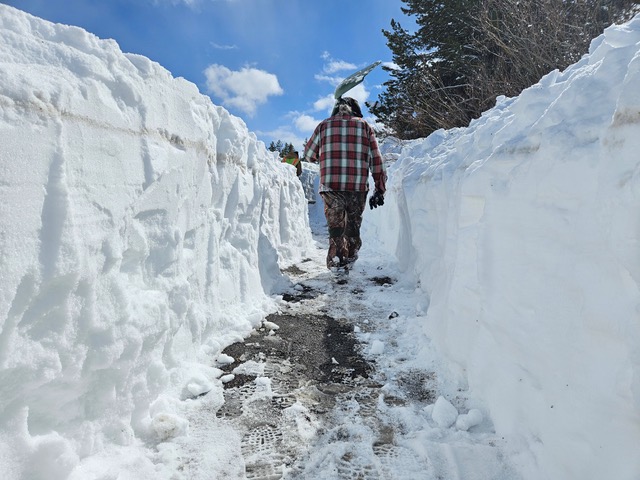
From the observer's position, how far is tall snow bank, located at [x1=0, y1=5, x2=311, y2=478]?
48.7 inches

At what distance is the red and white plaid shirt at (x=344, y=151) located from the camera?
14.9ft

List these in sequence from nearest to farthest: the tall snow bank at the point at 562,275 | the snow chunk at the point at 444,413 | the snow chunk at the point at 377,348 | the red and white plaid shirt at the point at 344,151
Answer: the tall snow bank at the point at 562,275 → the snow chunk at the point at 444,413 → the snow chunk at the point at 377,348 → the red and white plaid shirt at the point at 344,151

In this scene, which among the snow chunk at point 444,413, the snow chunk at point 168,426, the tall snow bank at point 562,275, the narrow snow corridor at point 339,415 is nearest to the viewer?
the tall snow bank at point 562,275

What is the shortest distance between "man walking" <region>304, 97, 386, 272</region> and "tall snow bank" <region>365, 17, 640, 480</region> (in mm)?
2452

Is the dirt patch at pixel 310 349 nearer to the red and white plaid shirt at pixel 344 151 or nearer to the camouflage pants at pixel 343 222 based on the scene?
the camouflage pants at pixel 343 222

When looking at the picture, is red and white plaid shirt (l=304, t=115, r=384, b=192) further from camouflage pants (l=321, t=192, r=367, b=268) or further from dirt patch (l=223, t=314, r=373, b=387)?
dirt patch (l=223, t=314, r=373, b=387)

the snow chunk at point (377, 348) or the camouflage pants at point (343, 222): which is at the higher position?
the camouflage pants at point (343, 222)

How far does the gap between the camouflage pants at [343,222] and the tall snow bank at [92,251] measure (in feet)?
7.63

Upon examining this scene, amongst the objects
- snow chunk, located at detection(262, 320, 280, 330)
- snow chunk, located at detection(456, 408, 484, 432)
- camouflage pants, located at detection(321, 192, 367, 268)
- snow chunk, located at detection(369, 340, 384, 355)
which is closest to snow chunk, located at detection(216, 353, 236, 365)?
snow chunk, located at detection(262, 320, 280, 330)

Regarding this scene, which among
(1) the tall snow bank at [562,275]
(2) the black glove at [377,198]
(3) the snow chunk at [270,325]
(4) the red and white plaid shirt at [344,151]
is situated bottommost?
(3) the snow chunk at [270,325]

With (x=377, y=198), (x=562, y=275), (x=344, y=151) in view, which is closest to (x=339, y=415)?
(x=562, y=275)

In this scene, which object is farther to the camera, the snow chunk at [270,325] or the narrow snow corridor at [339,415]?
the snow chunk at [270,325]

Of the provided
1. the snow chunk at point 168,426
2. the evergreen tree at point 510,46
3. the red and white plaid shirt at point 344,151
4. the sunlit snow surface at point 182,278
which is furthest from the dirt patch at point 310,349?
the evergreen tree at point 510,46

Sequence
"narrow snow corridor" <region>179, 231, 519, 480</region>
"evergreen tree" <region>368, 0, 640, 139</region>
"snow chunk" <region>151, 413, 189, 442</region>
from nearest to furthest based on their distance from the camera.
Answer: "narrow snow corridor" <region>179, 231, 519, 480</region>
"snow chunk" <region>151, 413, 189, 442</region>
"evergreen tree" <region>368, 0, 640, 139</region>
